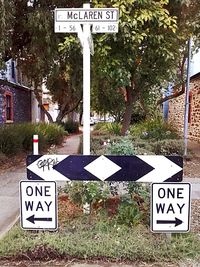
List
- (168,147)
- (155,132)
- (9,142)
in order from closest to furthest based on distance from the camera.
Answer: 1. (168,147)
2. (9,142)
3. (155,132)

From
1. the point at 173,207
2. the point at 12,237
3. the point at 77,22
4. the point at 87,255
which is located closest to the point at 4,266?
the point at 12,237

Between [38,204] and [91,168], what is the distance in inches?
29.5

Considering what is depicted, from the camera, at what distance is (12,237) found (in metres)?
4.16

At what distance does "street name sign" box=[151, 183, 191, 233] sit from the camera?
395 centimetres

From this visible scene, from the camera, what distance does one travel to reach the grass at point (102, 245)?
381cm

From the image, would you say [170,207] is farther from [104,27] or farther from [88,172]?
[104,27]

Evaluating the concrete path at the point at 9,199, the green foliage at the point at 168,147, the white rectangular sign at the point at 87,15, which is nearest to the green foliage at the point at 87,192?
the concrete path at the point at 9,199

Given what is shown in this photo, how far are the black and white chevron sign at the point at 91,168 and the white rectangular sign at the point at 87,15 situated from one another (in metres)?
1.85

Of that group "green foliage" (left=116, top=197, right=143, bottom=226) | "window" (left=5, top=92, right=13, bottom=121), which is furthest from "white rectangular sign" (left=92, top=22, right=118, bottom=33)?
"window" (left=5, top=92, right=13, bottom=121)

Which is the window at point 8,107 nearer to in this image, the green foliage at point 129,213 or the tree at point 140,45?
the tree at point 140,45

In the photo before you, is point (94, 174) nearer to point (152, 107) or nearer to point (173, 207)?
point (173, 207)

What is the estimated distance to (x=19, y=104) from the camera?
2358 cm

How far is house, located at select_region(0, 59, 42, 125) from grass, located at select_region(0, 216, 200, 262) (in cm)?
1491

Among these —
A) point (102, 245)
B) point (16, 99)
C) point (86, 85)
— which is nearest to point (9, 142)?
point (86, 85)
